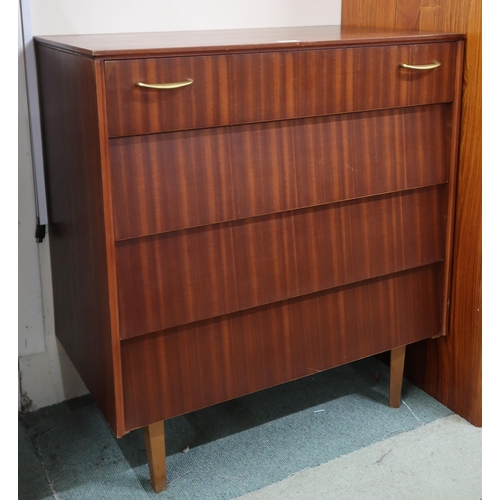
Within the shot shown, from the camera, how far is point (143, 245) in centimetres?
122

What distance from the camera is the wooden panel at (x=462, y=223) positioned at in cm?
145

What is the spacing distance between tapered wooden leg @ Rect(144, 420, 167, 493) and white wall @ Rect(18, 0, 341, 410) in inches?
16.6

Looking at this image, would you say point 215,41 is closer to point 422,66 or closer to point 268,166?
point 268,166

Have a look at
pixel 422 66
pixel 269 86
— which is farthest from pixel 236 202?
pixel 422 66

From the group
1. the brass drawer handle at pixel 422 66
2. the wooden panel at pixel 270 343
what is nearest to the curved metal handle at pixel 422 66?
the brass drawer handle at pixel 422 66

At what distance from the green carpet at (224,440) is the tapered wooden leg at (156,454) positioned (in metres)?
0.03

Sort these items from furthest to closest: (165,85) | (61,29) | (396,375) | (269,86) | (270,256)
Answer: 1. (396,375)
2. (61,29)
3. (270,256)
4. (269,86)
5. (165,85)

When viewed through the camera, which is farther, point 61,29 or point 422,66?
point 61,29

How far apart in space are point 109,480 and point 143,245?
576 mm

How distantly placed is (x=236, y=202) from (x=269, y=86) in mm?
222

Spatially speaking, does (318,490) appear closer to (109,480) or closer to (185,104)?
(109,480)

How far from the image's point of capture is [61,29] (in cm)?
150

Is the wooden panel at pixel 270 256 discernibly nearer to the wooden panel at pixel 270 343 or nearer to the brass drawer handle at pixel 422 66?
the wooden panel at pixel 270 343

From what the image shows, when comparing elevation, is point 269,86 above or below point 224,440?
above
